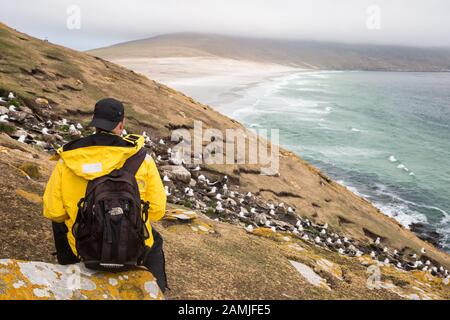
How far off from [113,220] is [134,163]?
0.83 m

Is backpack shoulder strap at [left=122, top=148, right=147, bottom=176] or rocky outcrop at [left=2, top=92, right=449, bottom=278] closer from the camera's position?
backpack shoulder strap at [left=122, top=148, right=147, bottom=176]

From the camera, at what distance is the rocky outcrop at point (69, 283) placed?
5688 millimetres

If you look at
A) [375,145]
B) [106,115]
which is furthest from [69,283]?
[375,145]

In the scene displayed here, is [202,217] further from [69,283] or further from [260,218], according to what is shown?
[69,283]

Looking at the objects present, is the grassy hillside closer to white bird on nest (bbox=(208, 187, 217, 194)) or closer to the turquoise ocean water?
white bird on nest (bbox=(208, 187, 217, 194))

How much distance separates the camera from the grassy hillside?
8609 millimetres

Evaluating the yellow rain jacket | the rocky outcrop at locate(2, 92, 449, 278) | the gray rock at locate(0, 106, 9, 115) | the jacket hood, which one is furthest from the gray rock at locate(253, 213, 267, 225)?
the jacket hood

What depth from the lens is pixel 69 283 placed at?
606cm

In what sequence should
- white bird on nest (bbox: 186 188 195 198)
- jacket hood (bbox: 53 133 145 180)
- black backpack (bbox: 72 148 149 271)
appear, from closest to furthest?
black backpack (bbox: 72 148 149 271) → jacket hood (bbox: 53 133 145 180) → white bird on nest (bbox: 186 188 195 198)

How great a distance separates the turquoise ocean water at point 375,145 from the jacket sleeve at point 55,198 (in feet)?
102

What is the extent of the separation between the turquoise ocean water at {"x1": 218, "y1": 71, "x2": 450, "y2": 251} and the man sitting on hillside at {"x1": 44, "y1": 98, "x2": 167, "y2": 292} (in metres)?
30.4

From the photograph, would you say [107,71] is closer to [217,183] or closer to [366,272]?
[217,183]

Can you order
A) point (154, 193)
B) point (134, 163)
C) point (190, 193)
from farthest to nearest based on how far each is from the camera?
point (190, 193) → point (154, 193) → point (134, 163)
